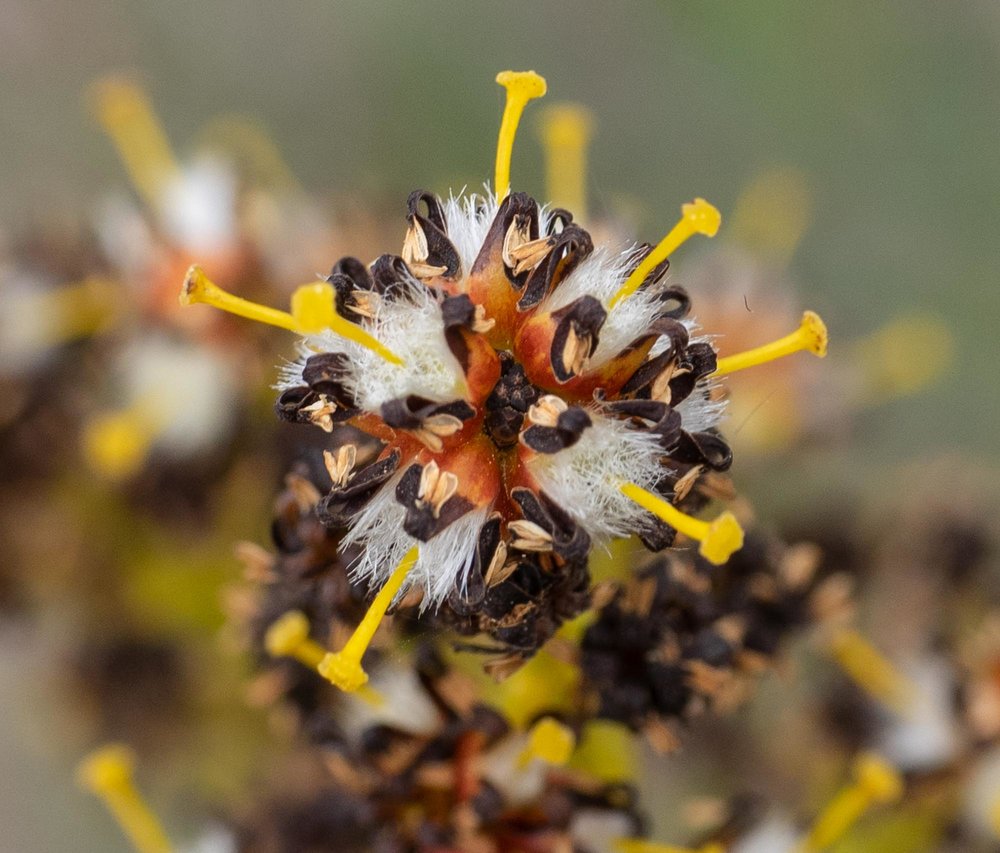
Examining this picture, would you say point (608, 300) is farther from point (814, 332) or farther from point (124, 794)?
point (124, 794)

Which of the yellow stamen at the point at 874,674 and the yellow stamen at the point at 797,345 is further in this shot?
the yellow stamen at the point at 874,674

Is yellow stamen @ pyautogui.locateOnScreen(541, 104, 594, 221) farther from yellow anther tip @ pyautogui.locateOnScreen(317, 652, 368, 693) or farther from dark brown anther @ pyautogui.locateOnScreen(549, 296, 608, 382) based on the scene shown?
yellow anther tip @ pyautogui.locateOnScreen(317, 652, 368, 693)

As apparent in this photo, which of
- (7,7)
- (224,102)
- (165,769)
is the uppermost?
(7,7)

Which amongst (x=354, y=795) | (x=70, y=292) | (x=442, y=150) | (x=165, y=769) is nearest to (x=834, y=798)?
(x=354, y=795)

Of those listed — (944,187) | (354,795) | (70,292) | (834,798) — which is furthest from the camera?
(944,187)

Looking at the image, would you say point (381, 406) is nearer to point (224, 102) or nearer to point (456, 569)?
point (456, 569)

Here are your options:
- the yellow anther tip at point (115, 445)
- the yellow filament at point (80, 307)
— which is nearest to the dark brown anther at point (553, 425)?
the yellow anther tip at point (115, 445)

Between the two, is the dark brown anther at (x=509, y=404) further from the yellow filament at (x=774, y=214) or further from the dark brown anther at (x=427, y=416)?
the yellow filament at (x=774, y=214)
